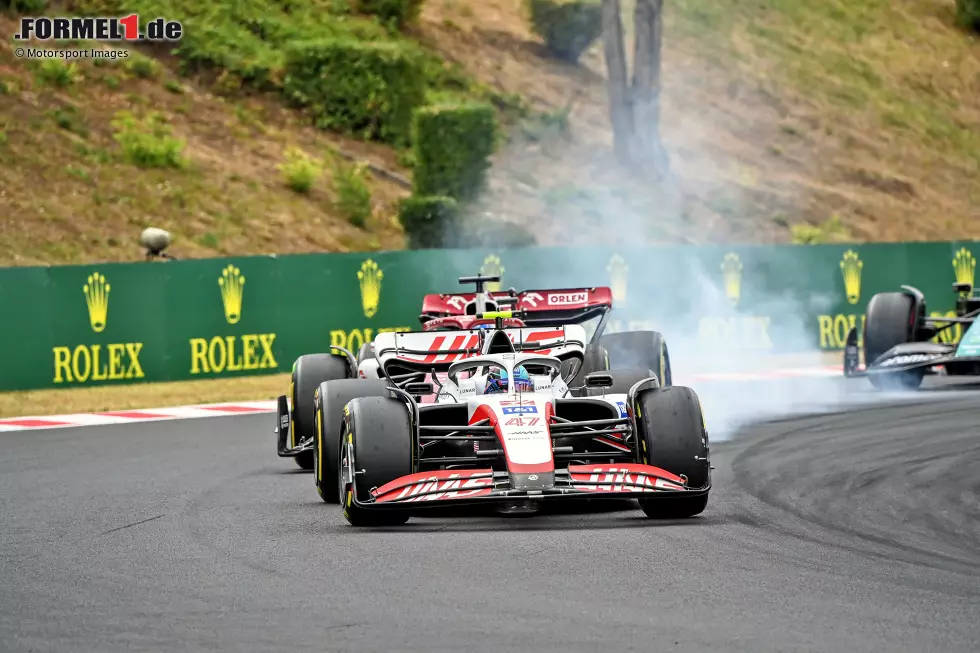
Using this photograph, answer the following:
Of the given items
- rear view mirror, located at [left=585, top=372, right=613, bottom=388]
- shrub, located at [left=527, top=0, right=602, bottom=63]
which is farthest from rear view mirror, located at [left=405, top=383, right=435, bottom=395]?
shrub, located at [left=527, top=0, right=602, bottom=63]

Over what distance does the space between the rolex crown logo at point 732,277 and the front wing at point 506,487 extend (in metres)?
16.4

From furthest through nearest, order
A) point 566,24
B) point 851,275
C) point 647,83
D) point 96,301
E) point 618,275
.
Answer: point 566,24 → point 647,83 → point 851,275 → point 618,275 → point 96,301

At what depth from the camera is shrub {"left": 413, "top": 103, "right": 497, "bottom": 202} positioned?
105 feet

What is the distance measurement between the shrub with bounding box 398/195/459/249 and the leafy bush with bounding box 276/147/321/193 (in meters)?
2.65

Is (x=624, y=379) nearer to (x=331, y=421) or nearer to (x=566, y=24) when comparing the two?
(x=331, y=421)

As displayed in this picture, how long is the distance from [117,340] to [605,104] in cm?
2391

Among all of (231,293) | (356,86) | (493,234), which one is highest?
(356,86)

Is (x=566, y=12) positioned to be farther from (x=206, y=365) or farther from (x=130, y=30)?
(x=206, y=365)

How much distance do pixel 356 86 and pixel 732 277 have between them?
1257 centimetres

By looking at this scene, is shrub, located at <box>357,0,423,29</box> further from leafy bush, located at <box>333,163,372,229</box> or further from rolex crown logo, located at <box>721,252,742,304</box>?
rolex crown logo, located at <box>721,252,742,304</box>

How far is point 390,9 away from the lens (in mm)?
40750

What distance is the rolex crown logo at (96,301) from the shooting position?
21.0 meters
